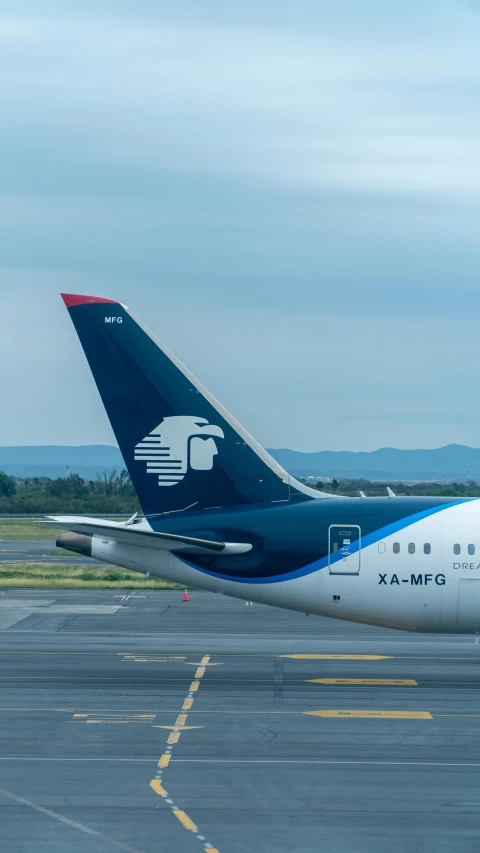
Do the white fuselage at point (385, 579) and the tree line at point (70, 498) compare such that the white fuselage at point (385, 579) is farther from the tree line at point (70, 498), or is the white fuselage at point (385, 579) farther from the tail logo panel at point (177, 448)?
the tree line at point (70, 498)

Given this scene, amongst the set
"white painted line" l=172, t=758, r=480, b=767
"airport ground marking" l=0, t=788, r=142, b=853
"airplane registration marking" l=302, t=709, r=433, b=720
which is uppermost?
"airplane registration marking" l=302, t=709, r=433, b=720

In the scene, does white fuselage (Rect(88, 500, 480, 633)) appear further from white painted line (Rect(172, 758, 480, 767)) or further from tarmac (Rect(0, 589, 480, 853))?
white painted line (Rect(172, 758, 480, 767))

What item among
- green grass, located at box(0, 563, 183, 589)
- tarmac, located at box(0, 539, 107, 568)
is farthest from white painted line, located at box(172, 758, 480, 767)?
tarmac, located at box(0, 539, 107, 568)

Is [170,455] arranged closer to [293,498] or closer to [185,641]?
[293,498]

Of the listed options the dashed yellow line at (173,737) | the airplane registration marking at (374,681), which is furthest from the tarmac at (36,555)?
the dashed yellow line at (173,737)

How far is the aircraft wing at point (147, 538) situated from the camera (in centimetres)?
2805

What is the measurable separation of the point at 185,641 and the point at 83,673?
6.64 m

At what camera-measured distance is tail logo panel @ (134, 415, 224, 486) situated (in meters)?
30.7

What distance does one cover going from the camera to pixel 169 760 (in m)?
21.5

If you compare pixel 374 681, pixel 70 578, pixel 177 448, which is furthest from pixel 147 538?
pixel 70 578

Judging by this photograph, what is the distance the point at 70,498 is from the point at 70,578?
78996 millimetres

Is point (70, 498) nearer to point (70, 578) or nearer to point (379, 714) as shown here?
point (70, 578)

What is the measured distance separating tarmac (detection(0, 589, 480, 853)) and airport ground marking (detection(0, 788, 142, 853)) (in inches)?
2.1

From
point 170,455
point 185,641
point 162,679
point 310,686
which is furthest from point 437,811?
point 185,641
